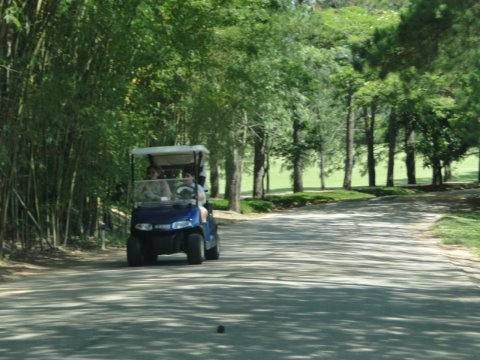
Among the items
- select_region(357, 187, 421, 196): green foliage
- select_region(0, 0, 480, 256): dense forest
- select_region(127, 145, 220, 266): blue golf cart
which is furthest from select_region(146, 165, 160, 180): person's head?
select_region(357, 187, 421, 196): green foliage

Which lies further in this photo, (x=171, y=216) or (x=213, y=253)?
(x=213, y=253)

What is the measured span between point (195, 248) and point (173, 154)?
2.32 m

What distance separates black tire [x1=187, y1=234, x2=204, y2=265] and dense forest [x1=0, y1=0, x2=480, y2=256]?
3.58 meters

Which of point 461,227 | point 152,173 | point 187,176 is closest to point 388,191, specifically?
point 461,227

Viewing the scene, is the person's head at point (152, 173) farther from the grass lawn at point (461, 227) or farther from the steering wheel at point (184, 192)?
the grass lawn at point (461, 227)

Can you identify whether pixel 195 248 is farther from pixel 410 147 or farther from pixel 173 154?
pixel 410 147

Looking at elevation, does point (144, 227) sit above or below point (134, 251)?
above

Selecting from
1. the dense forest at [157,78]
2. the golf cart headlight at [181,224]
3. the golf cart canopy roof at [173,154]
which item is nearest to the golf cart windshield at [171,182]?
the golf cart canopy roof at [173,154]

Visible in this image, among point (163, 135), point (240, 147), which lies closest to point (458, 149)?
point (240, 147)

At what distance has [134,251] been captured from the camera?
51.2 feet

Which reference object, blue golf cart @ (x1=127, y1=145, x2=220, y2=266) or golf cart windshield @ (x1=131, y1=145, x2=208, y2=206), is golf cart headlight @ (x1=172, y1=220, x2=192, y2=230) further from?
golf cart windshield @ (x1=131, y1=145, x2=208, y2=206)

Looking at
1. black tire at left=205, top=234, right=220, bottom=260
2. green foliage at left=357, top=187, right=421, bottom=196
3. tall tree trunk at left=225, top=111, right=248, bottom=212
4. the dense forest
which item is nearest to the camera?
the dense forest

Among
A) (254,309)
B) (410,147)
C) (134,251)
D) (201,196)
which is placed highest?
(410,147)

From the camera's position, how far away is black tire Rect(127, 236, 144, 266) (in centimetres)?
1557
